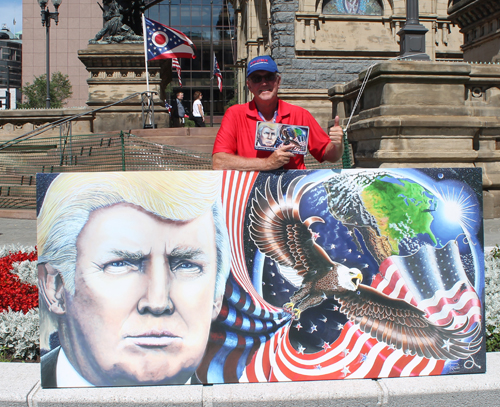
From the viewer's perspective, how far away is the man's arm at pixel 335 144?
3434mm

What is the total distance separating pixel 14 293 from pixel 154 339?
175 centimetres

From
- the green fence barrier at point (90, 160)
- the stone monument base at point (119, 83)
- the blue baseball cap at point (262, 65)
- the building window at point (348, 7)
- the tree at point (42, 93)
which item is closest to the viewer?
the blue baseball cap at point (262, 65)

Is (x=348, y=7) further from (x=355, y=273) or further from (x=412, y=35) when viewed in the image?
(x=355, y=273)

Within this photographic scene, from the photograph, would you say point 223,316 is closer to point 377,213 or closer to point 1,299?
point 377,213

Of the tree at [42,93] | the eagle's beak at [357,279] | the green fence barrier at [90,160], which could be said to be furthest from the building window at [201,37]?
the eagle's beak at [357,279]

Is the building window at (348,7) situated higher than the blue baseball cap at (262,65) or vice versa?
the building window at (348,7)

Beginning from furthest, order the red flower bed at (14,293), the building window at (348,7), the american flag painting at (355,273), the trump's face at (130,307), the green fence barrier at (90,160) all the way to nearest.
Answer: the building window at (348,7) < the green fence barrier at (90,160) < the red flower bed at (14,293) < the american flag painting at (355,273) < the trump's face at (130,307)

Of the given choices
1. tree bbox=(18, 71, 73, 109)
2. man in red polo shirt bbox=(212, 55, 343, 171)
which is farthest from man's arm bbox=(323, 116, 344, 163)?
tree bbox=(18, 71, 73, 109)

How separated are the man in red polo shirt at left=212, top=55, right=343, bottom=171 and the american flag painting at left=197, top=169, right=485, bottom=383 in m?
0.44

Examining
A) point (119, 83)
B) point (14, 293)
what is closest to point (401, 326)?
point (14, 293)

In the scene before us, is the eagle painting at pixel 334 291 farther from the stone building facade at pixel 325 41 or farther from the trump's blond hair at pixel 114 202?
the stone building facade at pixel 325 41

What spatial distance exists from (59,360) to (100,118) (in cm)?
1364

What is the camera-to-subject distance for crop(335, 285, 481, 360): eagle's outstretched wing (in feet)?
9.84

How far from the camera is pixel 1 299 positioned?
4.00 m
